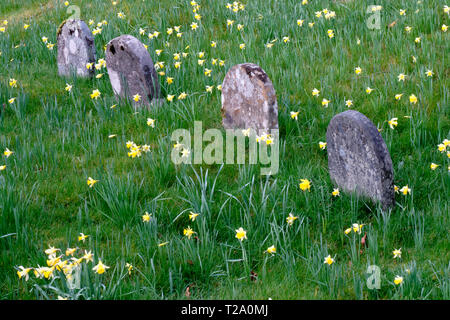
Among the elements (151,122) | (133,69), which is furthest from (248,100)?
(133,69)

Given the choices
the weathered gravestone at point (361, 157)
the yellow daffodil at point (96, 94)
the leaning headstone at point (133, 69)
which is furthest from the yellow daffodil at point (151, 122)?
the weathered gravestone at point (361, 157)

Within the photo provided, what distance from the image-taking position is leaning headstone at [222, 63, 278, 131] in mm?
4273

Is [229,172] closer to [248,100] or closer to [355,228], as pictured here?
[248,100]

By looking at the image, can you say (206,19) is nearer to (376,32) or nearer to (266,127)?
(376,32)

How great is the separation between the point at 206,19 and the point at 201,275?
4566 mm

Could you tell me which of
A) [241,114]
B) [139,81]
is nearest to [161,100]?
[139,81]

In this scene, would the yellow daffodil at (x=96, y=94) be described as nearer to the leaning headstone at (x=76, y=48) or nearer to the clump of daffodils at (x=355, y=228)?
the leaning headstone at (x=76, y=48)

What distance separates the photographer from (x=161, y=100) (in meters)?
5.11

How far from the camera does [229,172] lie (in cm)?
405

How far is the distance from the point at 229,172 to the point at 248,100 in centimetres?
75

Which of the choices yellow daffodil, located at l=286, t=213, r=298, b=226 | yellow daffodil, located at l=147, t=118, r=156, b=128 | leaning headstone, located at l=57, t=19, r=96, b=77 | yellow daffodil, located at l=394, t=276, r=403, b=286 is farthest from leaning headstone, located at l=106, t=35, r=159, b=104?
yellow daffodil, located at l=394, t=276, r=403, b=286

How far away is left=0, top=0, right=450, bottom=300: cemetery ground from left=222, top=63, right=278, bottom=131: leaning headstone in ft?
0.66

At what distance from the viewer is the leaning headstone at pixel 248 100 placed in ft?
14.0

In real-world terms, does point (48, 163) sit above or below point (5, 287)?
above
